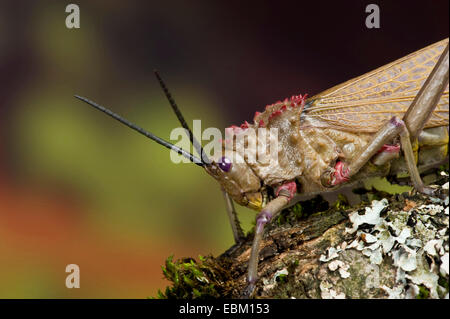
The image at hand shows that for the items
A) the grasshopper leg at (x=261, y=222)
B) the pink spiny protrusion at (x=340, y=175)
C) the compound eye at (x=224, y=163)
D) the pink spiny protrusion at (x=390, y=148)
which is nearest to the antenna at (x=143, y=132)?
the compound eye at (x=224, y=163)

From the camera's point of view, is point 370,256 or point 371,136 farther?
point 371,136

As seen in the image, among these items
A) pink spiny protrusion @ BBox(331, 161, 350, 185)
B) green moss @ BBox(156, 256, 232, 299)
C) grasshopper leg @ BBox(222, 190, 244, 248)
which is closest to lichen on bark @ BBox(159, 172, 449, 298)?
green moss @ BBox(156, 256, 232, 299)

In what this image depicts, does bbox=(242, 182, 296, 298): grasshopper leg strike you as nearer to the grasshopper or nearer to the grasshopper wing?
the grasshopper

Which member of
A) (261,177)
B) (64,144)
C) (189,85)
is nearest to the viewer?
(261,177)

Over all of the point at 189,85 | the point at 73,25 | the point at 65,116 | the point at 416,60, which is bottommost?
the point at 416,60

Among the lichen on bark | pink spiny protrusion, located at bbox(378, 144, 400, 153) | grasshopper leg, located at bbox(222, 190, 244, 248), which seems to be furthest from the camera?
grasshopper leg, located at bbox(222, 190, 244, 248)

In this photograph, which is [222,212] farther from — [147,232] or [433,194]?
[433,194]
